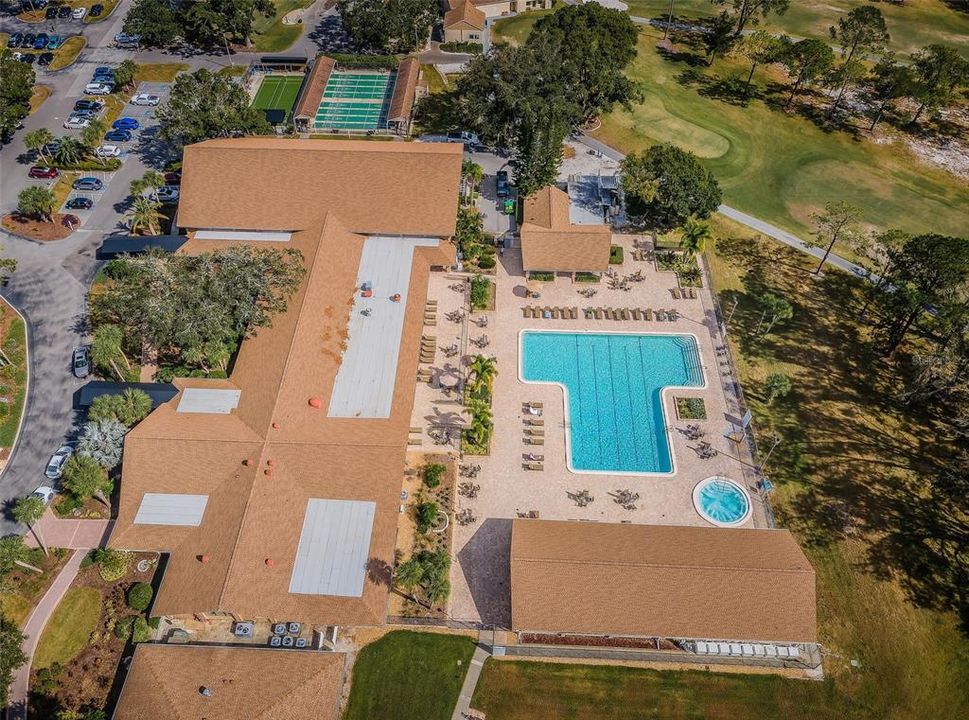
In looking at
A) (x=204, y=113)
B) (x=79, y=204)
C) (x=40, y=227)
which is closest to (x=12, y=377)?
(x=40, y=227)

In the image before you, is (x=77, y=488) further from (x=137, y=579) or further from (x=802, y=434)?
(x=802, y=434)

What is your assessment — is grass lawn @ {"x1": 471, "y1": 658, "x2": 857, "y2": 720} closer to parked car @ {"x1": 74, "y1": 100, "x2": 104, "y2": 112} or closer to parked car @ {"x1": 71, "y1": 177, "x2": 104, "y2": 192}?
parked car @ {"x1": 71, "y1": 177, "x2": 104, "y2": 192}

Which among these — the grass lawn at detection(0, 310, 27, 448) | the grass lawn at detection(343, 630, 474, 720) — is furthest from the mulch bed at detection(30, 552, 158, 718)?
the grass lawn at detection(0, 310, 27, 448)

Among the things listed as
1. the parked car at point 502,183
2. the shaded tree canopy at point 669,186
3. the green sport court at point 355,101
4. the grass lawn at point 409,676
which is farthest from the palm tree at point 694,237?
the grass lawn at point 409,676

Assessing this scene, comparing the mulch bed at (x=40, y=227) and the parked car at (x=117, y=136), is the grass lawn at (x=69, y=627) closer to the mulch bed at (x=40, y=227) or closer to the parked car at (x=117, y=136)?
the mulch bed at (x=40, y=227)

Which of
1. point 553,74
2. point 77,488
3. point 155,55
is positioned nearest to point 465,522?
point 77,488

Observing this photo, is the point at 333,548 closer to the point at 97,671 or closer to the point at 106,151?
the point at 97,671
